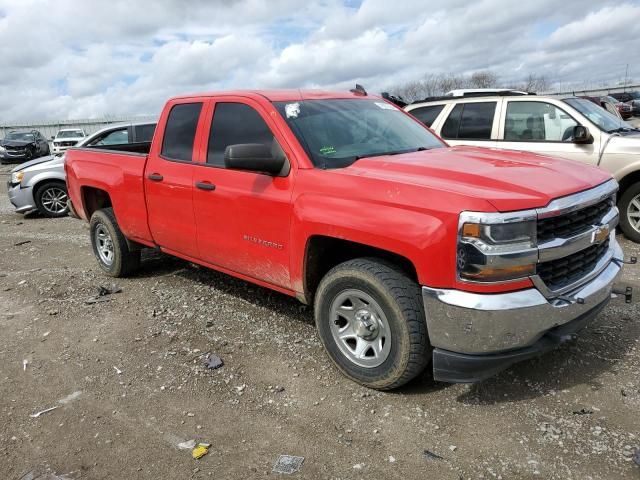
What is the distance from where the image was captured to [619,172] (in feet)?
21.8

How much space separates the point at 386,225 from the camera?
118 inches

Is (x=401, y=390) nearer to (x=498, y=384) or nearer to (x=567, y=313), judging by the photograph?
(x=498, y=384)

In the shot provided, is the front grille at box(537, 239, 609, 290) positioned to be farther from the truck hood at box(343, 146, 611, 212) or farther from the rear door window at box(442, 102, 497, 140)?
the rear door window at box(442, 102, 497, 140)

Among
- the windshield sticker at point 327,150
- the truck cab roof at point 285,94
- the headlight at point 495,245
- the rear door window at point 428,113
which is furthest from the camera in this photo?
the rear door window at point 428,113

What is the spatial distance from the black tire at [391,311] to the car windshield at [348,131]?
795 mm

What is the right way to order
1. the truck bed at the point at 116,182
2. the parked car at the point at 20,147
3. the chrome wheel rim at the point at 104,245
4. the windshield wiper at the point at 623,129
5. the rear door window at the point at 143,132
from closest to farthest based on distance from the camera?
the truck bed at the point at 116,182 < the chrome wheel rim at the point at 104,245 < the windshield wiper at the point at 623,129 < the rear door window at the point at 143,132 < the parked car at the point at 20,147

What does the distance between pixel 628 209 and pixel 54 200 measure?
32.7 feet

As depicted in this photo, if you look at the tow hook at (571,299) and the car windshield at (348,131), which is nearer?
the tow hook at (571,299)

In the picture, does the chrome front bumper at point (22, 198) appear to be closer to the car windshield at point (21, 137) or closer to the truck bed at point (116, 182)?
the truck bed at point (116, 182)

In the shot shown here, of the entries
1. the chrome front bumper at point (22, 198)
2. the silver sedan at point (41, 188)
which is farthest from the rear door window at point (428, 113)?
the chrome front bumper at point (22, 198)

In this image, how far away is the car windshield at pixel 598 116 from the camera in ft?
22.9

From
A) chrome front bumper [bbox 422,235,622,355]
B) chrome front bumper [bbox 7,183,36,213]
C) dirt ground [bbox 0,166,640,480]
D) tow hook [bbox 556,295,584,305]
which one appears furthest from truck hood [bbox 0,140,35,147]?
tow hook [bbox 556,295,584,305]

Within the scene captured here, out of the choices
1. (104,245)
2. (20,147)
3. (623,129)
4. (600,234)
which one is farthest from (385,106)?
(20,147)

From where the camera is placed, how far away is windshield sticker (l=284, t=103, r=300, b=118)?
12.8ft
